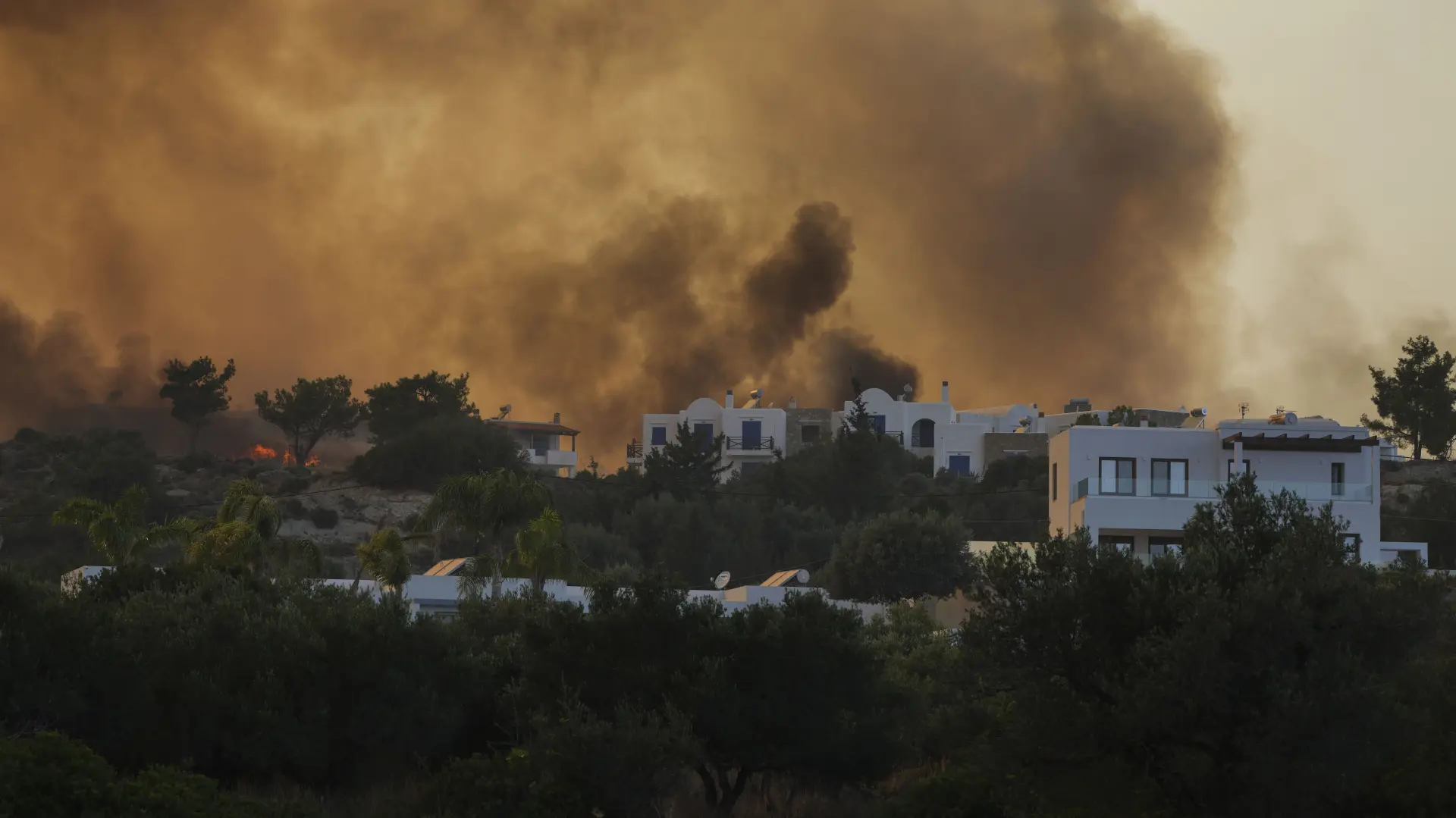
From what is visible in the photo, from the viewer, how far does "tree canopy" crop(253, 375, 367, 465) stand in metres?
107

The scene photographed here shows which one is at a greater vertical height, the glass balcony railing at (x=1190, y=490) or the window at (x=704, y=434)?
the window at (x=704, y=434)

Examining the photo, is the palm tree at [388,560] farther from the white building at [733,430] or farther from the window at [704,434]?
the white building at [733,430]

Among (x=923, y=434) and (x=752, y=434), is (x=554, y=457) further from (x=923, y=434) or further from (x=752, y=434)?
(x=923, y=434)

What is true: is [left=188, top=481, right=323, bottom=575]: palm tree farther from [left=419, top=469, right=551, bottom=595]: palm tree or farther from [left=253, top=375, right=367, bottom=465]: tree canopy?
[left=253, top=375, right=367, bottom=465]: tree canopy

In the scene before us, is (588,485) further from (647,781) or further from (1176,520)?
(647,781)

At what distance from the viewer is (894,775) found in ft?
101

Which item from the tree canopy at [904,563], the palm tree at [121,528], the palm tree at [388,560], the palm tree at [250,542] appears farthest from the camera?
the tree canopy at [904,563]

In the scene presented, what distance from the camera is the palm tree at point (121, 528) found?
4081 centimetres

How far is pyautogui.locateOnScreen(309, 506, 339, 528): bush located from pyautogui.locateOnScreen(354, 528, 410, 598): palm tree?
44798mm

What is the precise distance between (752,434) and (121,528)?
2665 inches

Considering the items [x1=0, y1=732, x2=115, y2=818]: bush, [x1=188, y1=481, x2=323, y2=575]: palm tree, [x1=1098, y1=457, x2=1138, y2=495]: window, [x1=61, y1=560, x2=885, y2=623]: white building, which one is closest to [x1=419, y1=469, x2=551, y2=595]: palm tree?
[x1=61, y1=560, x2=885, y2=623]: white building

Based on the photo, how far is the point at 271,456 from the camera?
108438mm

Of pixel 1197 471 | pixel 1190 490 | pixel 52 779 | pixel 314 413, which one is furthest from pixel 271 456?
pixel 52 779

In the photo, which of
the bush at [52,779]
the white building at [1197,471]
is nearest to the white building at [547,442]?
the white building at [1197,471]
